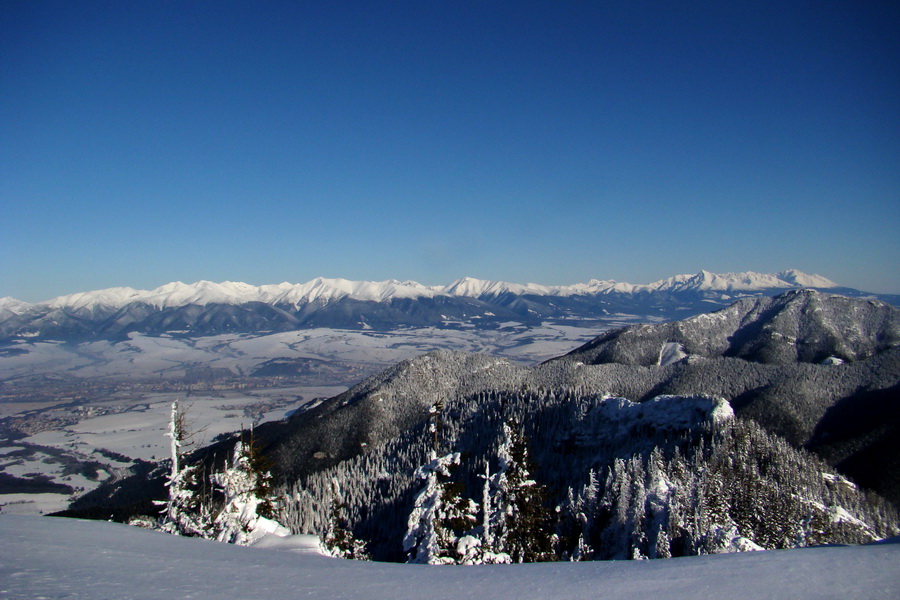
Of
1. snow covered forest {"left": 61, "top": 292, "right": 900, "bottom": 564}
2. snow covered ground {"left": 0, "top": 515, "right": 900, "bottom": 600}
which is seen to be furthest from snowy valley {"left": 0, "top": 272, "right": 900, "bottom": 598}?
snow covered forest {"left": 61, "top": 292, "right": 900, "bottom": 564}

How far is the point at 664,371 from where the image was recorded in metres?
200

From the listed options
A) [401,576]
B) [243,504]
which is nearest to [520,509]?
[243,504]

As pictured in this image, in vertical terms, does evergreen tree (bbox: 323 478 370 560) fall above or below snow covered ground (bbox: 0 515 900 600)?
below

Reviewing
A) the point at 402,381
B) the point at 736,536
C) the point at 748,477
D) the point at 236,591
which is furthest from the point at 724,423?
the point at 402,381

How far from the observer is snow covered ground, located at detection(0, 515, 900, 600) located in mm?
7789

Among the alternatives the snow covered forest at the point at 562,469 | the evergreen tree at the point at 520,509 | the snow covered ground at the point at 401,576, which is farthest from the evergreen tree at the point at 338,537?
the snow covered ground at the point at 401,576

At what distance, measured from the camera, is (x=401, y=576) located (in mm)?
9484

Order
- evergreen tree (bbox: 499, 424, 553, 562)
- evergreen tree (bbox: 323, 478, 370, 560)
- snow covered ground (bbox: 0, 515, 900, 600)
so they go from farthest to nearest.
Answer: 1. evergreen tree (bbox: 323, 478, 370, 560)
2. evergreen tree (bbox: 499, 424, 553, 562)
3. snow covered ground (bbox: 0, 515, 900, 600)

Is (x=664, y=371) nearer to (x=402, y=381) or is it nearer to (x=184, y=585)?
(x=402, y=381)

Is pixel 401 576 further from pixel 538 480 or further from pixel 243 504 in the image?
pixel 538 480

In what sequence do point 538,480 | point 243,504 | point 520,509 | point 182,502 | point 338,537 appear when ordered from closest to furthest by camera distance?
point 243,504, point 182,502, point 520,509, point 338,537, point 538,480

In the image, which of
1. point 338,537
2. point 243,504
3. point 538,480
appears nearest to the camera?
point 243,504

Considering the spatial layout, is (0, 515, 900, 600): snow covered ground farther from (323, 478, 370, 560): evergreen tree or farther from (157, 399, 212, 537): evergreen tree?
(323, 478, 370, 560): evergreen tree

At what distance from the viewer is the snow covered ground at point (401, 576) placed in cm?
779
